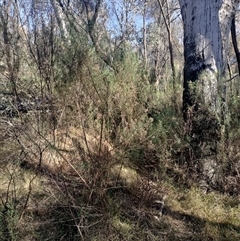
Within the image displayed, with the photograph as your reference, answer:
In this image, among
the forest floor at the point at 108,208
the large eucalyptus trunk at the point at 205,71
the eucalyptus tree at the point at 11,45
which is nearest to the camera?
the forest floor at the point at 108,208

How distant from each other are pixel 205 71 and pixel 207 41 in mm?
339

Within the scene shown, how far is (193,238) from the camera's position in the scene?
250 cm

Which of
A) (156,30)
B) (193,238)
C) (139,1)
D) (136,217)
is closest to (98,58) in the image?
(136,217)

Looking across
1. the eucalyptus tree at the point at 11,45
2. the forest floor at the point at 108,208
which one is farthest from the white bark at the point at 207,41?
the eucalyptus tree at the point at 11,45

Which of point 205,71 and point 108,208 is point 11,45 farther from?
point 205,71

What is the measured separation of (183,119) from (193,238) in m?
1.30

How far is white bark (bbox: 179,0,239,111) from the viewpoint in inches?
126

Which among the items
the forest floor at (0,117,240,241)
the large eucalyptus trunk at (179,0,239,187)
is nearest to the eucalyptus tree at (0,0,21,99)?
the forest floor at (0,117,240,241)

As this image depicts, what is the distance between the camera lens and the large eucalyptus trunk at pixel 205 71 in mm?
3139

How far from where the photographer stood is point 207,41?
10.7ft

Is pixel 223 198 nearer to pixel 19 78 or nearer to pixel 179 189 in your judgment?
pixel 179 189

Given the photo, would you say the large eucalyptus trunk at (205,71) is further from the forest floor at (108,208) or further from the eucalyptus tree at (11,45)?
the eucalyptus tree at (11,45)

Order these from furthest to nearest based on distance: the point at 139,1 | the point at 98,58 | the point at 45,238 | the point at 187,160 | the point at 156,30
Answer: the point at 139,1 → the point at 156,30 → the point at 98,58 → the point at 187,160 → the point at 45,238

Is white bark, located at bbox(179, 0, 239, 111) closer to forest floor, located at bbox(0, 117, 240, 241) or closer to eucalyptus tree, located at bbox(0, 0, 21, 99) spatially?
forest floor, located at bbox(0, 117, 240, 241)
